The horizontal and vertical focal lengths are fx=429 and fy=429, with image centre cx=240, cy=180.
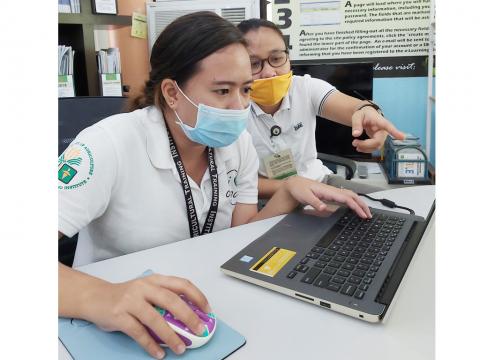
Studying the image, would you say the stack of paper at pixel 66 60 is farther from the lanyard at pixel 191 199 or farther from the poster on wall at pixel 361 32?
the poster on wall at pixel 361 32

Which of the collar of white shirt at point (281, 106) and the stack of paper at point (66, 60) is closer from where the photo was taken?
the collar of white shirt at point (281, 106)

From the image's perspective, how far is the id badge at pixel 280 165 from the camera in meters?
1.47

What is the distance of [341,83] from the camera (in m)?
2.02

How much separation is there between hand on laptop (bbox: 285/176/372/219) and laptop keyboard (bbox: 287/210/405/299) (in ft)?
0.07

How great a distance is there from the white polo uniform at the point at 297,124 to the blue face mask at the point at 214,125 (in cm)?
54

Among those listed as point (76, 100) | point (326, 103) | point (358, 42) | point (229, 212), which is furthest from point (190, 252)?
point (358, 42)

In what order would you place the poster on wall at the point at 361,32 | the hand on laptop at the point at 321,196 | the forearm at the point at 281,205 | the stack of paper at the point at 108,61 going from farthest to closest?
the poster on wall at the point at 361,32, the stack of paper at the point at 108,61, the forearm at the point at 281,205, the hand on laptop at the point at 321,196

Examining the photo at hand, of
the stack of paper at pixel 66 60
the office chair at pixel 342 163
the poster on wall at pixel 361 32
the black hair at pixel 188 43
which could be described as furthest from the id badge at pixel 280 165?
the poster on wall at pixel 361 32

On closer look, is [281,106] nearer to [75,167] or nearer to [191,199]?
[191,199]

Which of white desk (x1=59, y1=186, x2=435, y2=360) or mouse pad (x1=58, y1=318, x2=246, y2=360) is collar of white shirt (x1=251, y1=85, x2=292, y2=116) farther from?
mouse pad (x1=58, y1=318, x2=246, y2=360)
